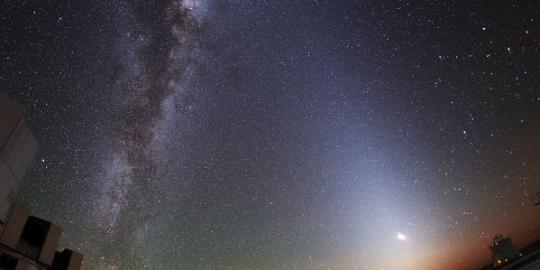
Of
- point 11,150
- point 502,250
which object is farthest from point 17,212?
point 502,250

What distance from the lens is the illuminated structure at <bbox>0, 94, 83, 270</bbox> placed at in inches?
631

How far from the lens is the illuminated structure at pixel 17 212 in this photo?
16.0 meters

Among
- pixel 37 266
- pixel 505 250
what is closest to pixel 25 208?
pixel 37 266

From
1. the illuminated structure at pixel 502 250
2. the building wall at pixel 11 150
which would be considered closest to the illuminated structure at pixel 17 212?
the building wall at pixel 11 150

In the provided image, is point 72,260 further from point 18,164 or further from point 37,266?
point 18,164

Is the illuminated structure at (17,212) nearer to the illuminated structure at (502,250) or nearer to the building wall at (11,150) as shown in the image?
the building wall at (11,150)

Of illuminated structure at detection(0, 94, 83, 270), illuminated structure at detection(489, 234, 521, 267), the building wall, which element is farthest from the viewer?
illuminated structure at detection(489, 234, 521, 267)

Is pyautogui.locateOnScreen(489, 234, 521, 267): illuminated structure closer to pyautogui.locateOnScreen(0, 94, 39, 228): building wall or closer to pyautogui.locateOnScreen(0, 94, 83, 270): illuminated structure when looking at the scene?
pyautogui.locateOnScreen(0, 94, 83, 270): illuminated structure

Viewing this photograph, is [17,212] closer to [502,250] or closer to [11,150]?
[11,150]

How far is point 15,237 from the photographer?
1702 cm

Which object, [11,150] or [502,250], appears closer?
[11,150]

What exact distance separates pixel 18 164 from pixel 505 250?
6110cm

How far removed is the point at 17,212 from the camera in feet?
57.4

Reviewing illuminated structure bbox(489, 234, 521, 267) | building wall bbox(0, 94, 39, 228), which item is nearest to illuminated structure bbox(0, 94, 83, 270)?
building wall bbox(0, 94, 39, 228)
